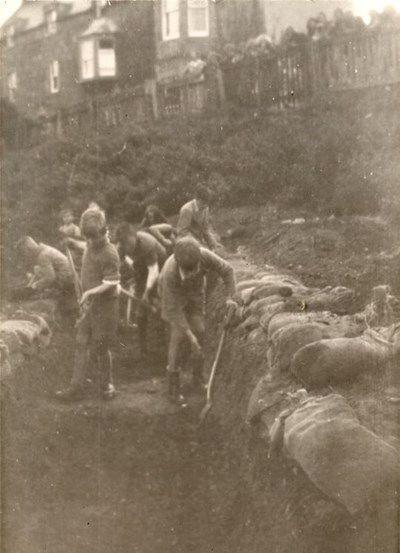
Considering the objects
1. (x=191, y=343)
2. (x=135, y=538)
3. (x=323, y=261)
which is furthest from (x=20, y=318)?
(x=323, y=261)

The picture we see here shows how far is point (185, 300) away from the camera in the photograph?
4133 millimetres

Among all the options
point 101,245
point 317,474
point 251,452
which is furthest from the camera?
point 101,245

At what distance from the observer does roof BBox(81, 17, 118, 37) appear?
407 centimetres

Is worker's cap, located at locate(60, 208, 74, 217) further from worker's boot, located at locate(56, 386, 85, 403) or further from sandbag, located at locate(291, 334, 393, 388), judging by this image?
sandbag, located at locate(291, 334, 393, 388)

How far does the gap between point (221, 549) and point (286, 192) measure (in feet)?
4.59

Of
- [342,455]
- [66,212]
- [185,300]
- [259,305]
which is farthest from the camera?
[66,212]

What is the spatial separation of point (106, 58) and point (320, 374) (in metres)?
1.49

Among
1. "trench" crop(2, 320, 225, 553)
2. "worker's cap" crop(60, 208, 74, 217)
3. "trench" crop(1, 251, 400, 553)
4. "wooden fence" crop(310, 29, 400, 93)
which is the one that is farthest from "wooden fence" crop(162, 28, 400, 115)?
"trench" crop(2, 320, 225, 553)

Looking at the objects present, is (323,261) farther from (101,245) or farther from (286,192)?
(101,245)

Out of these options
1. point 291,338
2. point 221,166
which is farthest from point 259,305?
point 221,166

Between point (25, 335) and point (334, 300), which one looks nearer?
point (334, 300)

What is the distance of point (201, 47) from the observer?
4.10 m

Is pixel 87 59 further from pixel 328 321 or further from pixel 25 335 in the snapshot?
pixel 328 321

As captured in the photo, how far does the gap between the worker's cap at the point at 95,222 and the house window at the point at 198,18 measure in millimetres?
806
